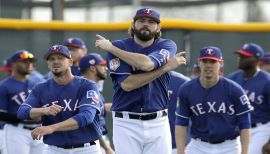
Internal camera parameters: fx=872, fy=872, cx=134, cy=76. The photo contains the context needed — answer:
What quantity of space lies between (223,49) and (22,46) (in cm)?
338

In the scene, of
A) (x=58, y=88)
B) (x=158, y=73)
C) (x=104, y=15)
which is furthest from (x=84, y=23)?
(x=158, y=73)

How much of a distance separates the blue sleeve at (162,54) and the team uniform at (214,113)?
62.3 inches

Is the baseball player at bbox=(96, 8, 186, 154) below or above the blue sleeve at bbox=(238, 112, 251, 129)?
above

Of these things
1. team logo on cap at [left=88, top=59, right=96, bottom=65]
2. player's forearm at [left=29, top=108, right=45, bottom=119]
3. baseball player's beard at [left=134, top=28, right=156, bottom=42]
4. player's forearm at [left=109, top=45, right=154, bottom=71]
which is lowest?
player's forearm at [left=29, top=108, right=45, bottom=119]

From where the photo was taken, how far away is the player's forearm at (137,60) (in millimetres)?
7754

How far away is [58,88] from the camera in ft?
28.7

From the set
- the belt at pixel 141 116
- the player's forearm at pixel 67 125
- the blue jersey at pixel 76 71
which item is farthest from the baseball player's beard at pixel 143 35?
the blue jersey at pixel 76 71

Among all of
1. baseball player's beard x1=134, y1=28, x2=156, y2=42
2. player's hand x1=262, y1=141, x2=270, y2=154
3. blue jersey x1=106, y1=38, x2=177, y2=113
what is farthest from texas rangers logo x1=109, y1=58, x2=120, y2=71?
player's hand x1=262, y1=141, x2=270, y2=154

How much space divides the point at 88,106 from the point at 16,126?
310cm

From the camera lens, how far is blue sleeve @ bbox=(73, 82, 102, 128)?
330 inches

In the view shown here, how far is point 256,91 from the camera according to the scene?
37.7ft

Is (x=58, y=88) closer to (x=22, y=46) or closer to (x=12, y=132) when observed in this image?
(x=12, y=132)

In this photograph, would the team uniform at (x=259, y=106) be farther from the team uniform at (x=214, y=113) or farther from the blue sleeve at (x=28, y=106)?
the blue sleeve at (x=28, y=106)

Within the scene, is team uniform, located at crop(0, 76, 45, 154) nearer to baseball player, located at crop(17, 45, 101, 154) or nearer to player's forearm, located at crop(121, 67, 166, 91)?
baseball player, located at crop(17, 45, 101, 154)
